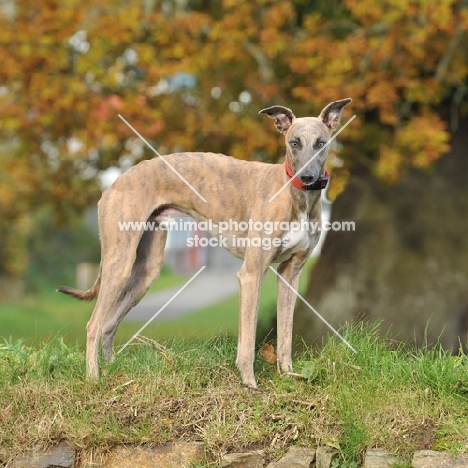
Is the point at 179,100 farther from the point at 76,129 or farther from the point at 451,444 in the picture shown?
the point at 451,444

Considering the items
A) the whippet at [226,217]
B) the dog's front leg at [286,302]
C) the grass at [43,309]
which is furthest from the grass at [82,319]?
the dog's front leg at [286,302]

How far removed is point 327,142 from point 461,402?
197cm

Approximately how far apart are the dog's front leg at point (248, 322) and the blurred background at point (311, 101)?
142 inches

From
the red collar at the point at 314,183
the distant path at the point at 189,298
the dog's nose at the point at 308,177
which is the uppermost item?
the dog's nose at the point at 308,177

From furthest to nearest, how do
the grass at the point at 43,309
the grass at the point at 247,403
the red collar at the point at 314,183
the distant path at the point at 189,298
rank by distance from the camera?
the distant path at the point at 189,298 → the grass at the point at 43,309 → the red collar at the point at 314,183 → the grass at the point at 247,403

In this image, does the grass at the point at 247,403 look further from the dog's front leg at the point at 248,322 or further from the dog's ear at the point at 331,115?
the dog's ear at the point at 331,115

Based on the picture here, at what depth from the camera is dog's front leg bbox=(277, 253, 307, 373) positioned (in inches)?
261

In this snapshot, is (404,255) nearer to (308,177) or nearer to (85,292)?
(85,292)

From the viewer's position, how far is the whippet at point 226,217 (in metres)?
6.36

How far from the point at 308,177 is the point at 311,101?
491 centimetres

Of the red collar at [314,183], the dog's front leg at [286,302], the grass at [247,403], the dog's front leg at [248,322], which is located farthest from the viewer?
the dog's front leg at [286,302]

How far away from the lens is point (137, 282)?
7.12 metres

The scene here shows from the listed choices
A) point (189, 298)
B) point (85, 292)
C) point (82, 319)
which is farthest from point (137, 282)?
point (189, 298)

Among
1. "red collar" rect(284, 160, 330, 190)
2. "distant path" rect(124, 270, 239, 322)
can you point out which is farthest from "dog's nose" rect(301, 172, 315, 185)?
"distant path" rect(124, 270, 239, 322)
